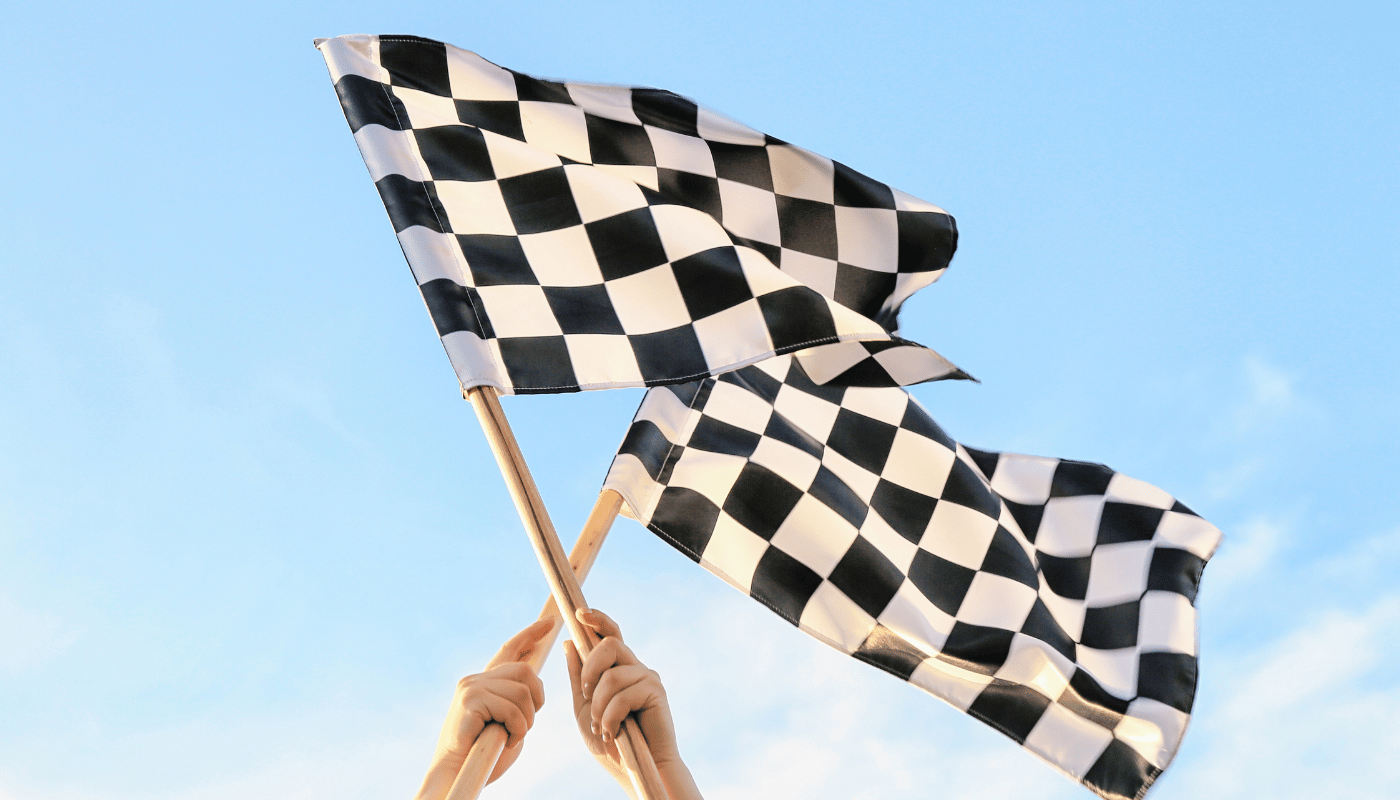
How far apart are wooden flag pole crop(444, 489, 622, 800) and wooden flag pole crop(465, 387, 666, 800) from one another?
40 centimetres

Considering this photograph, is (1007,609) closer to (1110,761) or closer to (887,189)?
(1110,761)

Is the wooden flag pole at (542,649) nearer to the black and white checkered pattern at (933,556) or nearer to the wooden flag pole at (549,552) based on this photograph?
the black and white checkered pattern at (933,556)

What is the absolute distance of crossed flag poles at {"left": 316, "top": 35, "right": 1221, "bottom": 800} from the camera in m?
2.99

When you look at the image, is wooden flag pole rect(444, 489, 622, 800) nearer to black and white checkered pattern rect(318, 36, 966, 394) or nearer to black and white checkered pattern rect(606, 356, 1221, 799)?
black and white checkered pattern rect(606, 356, 1221, 799)

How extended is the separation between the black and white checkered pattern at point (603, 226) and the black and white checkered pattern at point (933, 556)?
57cm

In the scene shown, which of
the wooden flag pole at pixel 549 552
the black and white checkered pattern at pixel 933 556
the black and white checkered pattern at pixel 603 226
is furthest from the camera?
the black and white checkered pattern at pixel 933 556

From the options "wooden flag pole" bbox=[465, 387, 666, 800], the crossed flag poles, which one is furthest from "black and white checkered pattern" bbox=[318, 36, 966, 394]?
"wooden flag pole" bbox=[465, 387, 666, 800]

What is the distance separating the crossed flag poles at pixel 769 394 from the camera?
9.80ft

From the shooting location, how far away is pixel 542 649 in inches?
123

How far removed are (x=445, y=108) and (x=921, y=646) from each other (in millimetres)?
2575

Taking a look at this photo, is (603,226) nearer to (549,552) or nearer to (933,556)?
(549,552)

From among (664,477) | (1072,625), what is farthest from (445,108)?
(1072,625)

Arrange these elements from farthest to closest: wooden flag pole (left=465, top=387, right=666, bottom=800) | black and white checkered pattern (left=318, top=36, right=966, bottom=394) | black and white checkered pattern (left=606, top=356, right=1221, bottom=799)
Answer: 1. black and white checkered pattern (left=606, top=356, right=1221, bottom=799)
2. black and white checkered pattern (left=318, top=36, right=966, bottom=394)
3. wooden flag pole (left=465, top=387, right=666, bottom=800)

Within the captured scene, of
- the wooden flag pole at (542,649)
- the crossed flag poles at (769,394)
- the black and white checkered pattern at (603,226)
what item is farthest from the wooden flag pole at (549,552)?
the wooden flag pole at (542,649)
